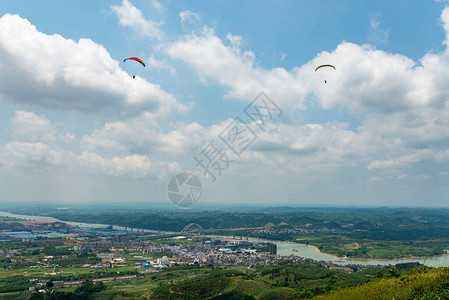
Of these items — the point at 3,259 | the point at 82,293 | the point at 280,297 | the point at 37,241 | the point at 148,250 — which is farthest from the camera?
the point at 37,241

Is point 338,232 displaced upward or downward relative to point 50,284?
downward

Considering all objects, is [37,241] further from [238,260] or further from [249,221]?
[249,221]

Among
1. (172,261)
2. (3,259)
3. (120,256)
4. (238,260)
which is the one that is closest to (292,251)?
(238,260)

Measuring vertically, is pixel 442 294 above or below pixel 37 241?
above

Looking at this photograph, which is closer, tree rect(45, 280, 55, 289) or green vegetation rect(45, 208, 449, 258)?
tree rect(45, 280, 55, 289)

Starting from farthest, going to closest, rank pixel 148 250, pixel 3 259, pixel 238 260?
1. pixel 148 250
2. pixel 238 260
3. pixel 3 259

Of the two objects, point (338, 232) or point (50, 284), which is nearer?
point (50, 284)

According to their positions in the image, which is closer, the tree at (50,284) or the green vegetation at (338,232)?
the tree at (50,284)

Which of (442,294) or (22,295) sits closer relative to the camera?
(442,294)

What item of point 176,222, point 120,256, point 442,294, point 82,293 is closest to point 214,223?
point 176,222
